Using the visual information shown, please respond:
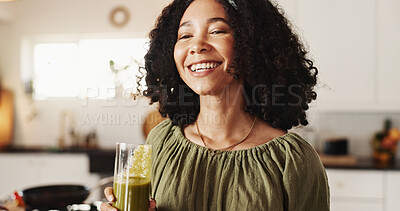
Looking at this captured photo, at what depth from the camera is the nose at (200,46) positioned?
3.61 ft

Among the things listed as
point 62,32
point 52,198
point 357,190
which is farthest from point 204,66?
point 62,32

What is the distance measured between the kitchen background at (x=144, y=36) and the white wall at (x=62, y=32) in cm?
1

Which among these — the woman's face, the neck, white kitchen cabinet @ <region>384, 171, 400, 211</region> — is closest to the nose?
the woman's face

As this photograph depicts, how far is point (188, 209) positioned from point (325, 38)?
8.73ft

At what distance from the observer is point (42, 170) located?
3797 mm

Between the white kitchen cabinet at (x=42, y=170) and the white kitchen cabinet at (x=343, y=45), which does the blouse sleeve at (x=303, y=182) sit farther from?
the white kitchen cabinet at (x=42, y=170)

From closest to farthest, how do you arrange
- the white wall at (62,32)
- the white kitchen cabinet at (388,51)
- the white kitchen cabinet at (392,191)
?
the white kitchen cabinet at (392,191)
the white kitchen cabinet at (388,51)
the white wall at (62,32)

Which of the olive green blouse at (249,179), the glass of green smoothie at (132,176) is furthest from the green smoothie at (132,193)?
the olive green blouse at (249,179)

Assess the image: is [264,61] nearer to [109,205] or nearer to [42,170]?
[109,205]

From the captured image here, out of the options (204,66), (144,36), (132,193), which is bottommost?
(132,193)

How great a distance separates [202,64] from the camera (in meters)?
1.11

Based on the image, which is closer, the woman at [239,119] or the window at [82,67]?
the woman at [239,119]

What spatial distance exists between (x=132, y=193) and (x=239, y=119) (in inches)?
15.9

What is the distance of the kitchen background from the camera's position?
3.31 m
